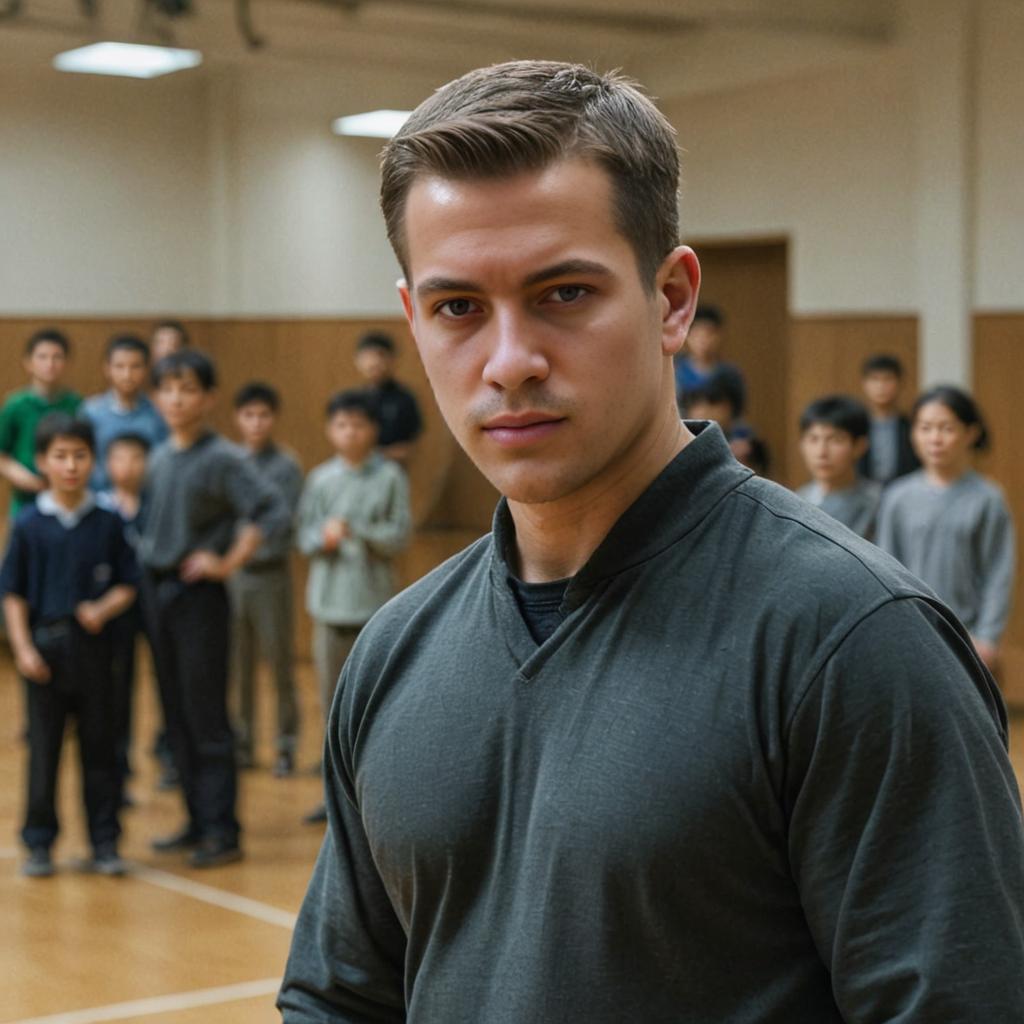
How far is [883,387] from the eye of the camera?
28.3ft

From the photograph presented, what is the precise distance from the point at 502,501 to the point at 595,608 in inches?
6.8

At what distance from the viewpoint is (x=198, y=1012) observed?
4.50 metres

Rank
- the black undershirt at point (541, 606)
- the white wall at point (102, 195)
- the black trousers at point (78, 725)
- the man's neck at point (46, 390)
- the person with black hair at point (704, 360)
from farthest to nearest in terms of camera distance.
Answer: the white wall at point (102, 195), the person with black hair at point (704, 360), the man's neck at point (46, 390), the black trousers at point (78, 725), the black undershirt at point (541, 606)

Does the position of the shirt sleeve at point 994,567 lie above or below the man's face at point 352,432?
below

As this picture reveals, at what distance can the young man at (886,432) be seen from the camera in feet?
27.9

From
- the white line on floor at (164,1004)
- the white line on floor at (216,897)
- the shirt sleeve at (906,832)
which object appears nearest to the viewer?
the shirt sleeve at (906,832)

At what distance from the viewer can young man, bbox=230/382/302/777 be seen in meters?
7.77

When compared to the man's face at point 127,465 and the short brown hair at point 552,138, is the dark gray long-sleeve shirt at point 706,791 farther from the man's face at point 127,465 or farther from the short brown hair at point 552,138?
the man's face at point 127,465

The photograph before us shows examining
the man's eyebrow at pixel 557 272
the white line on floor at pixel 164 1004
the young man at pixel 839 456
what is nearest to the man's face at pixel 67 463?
the white line on floor at pixel 164 1004

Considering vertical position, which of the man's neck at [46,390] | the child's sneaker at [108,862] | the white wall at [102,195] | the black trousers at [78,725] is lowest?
the child's sneaker at [108,862]

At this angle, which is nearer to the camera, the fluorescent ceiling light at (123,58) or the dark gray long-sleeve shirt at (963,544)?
the dark gray long-sleeve shirt at (963,544)

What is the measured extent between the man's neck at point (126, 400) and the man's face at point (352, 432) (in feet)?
4.82

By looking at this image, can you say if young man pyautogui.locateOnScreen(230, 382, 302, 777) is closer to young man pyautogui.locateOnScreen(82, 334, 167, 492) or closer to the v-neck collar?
young man pyautogui.locateOnScreen(82, 334, 167, 492)

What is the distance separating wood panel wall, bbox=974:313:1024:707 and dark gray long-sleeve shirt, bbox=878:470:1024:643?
3.01 m
